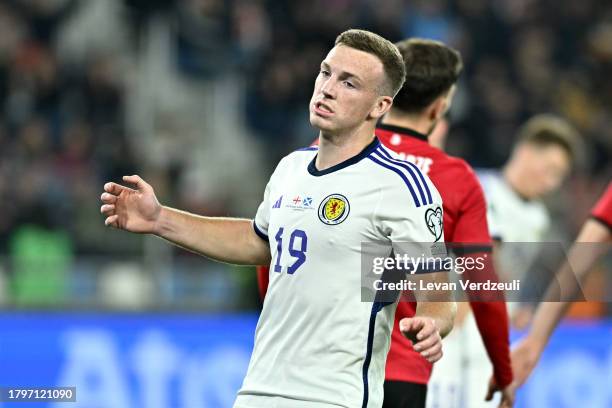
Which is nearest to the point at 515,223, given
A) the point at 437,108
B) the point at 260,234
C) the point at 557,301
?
the point at 557,301

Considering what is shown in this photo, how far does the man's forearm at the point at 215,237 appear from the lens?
411 centimetres

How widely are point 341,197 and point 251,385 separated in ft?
2.17

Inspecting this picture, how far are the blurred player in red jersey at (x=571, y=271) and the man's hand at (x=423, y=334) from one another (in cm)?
179

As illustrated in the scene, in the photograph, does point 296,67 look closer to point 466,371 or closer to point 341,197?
point 466,371

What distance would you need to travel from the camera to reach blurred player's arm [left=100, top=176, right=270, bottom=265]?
4.02 meters

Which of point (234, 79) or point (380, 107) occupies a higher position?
point (234, 79)

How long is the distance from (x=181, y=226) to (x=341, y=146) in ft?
2.06

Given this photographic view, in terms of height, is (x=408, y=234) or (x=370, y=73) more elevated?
(x=370, y=73)

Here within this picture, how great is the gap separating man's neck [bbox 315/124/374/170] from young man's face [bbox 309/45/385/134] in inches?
1.3

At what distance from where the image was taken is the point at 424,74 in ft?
15.9

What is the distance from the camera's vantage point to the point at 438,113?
495 cm

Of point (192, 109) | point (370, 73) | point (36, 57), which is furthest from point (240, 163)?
point (370, 73)

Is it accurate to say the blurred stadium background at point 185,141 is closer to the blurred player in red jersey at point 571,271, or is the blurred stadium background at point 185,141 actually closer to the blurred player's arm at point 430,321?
the blurred player in red jersey at point 571,271

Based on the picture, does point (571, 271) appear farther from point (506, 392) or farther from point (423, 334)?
point (423, 334)
